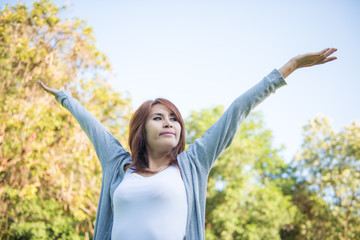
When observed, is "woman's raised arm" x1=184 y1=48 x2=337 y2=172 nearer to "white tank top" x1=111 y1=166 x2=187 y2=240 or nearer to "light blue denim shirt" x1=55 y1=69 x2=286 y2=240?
"light blue denim shirt" x1=55 y1=69 x2=286 y2=240

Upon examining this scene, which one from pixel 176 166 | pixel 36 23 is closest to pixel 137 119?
pixel 176 166

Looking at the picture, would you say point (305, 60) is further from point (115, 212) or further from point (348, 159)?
point (348, 159)

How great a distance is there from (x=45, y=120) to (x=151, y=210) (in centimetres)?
517

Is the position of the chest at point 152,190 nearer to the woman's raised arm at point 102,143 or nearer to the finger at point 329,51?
the woman's raised arm at point 102,143

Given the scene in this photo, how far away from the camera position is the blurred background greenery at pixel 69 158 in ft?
18.7

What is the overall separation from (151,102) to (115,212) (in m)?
0.55

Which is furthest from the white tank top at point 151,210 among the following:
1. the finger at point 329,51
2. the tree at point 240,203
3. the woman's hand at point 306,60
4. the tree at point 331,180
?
the tree at point 331,180

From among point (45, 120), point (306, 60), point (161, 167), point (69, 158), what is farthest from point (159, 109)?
point (69, 158)

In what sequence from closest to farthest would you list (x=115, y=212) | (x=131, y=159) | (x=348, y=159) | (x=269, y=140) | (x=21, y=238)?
(x=115, y=212) < (x=131, y=159) < (x=21, y=238) < (x=348, y=159) < (x=269, y=140)

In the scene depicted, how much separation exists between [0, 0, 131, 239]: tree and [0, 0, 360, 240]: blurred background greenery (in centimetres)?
2

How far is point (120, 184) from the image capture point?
1.25 meters

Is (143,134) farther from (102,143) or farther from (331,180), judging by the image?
(331,180)

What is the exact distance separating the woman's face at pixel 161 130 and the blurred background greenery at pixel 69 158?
4380 millimetres

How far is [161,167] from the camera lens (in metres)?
1.33
